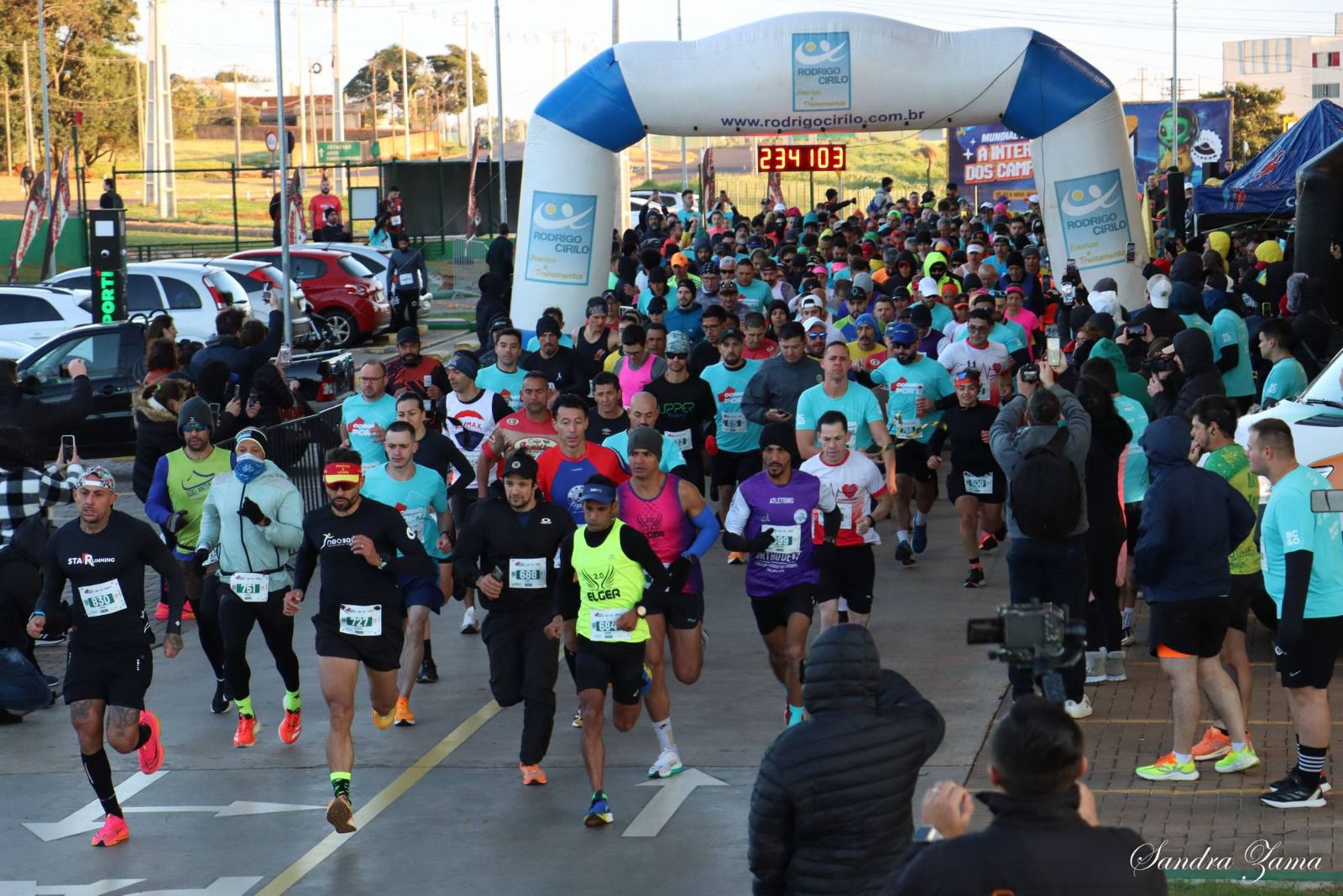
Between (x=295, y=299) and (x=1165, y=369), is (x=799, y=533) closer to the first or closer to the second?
(x=1165, y=369)

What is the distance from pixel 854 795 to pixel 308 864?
3788mm

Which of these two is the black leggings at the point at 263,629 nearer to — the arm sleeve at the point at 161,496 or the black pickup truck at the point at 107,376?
the arm sleeve at the point at 161,496

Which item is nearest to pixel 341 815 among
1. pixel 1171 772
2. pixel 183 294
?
pixel 1171 772

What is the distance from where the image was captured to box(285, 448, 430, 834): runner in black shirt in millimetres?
8586

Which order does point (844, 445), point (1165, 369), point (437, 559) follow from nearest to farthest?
point (844, 445)
point (437, 559)
point (1165, 369)

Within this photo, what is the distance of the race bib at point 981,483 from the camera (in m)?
12.6

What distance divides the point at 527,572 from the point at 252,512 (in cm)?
173

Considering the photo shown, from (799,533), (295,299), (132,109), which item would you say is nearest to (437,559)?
(799,533)

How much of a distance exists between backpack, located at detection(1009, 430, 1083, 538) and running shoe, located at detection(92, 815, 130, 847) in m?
4.59

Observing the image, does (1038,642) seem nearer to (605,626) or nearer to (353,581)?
(605,626)

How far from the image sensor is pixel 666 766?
898 cm

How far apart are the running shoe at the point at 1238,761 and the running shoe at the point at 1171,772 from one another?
13cm

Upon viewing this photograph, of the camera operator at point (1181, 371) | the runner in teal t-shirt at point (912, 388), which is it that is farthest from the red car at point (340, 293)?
the camera operator at point (1181, 371)

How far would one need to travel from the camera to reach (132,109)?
80750 millimetres
